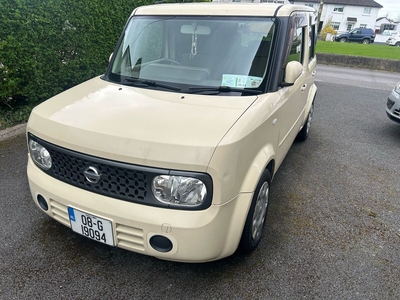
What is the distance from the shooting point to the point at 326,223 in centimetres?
295

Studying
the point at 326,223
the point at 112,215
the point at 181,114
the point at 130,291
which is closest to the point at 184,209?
the point at 112,215

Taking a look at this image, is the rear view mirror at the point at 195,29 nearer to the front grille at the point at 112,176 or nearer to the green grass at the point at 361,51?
the front grille at the point at 112,176

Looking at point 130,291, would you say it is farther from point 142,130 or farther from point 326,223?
point 326,223

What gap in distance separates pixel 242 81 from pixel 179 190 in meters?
1.13

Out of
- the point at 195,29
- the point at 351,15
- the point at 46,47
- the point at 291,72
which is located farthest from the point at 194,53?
the point at 351,15

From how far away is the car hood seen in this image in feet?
5.73

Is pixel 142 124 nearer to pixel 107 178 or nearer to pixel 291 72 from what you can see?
pixel 107 178

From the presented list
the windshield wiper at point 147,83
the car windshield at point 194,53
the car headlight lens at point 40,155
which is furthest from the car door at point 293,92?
the car headlight lens at point 40,155

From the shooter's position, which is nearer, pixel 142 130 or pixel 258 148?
pixel 142 130

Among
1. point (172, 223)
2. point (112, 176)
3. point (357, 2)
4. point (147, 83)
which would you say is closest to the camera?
point (172, 223)

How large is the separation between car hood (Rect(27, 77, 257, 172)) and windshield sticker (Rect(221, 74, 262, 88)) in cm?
17

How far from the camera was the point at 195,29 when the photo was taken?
2.77 m

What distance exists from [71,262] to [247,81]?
1.96 metres

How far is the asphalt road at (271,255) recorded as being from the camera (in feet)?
7.06
